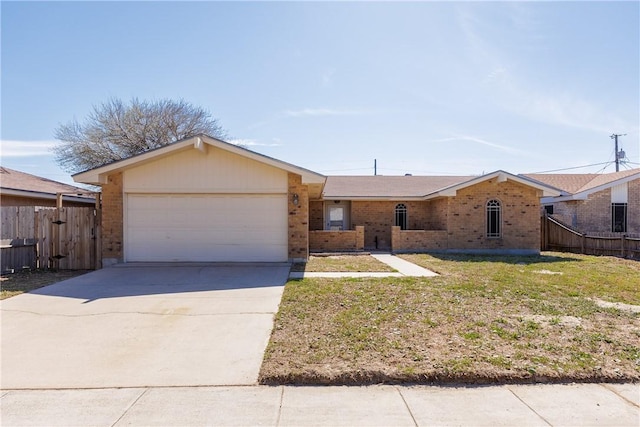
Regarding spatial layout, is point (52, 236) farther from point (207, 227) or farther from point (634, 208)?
point (634, 208)

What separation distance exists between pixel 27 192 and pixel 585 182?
2609 centimetres

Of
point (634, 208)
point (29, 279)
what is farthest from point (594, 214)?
point (29, 279)

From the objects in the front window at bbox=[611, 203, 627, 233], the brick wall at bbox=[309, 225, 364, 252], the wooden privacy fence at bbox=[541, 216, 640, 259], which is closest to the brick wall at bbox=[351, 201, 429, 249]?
the brick wall at bbox=[309, 225, 364, 252]

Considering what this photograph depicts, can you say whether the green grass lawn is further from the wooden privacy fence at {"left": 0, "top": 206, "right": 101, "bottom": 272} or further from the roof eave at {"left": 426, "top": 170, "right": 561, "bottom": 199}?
the roof eave at {"left": 426, "top": 170, "right": 561, "bottom": 199}

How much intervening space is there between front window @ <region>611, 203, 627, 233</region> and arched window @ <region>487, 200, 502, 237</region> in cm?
792

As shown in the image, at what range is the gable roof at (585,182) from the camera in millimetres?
18703

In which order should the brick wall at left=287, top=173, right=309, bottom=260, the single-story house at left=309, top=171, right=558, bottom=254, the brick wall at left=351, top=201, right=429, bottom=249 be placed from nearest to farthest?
the brick wall at left=287, top=173, right=309, bottom=260 → the single-story house at left=309, top=171, right=558, bottom=254 → the brick wall at left=351, top=201, right=429, bottom=249

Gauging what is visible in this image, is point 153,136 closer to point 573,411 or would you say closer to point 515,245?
point 515,245

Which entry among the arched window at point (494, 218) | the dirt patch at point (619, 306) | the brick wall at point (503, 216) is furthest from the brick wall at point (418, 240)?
the dirt patch at point (619, 306)

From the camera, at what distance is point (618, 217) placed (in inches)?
762

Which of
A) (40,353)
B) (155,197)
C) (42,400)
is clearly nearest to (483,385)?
(42,400)

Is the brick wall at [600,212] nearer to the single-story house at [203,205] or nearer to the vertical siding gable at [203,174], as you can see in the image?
the single-story house at [203,205]

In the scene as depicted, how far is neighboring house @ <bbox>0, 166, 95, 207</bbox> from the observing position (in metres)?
13.0

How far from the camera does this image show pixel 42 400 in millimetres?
3498
